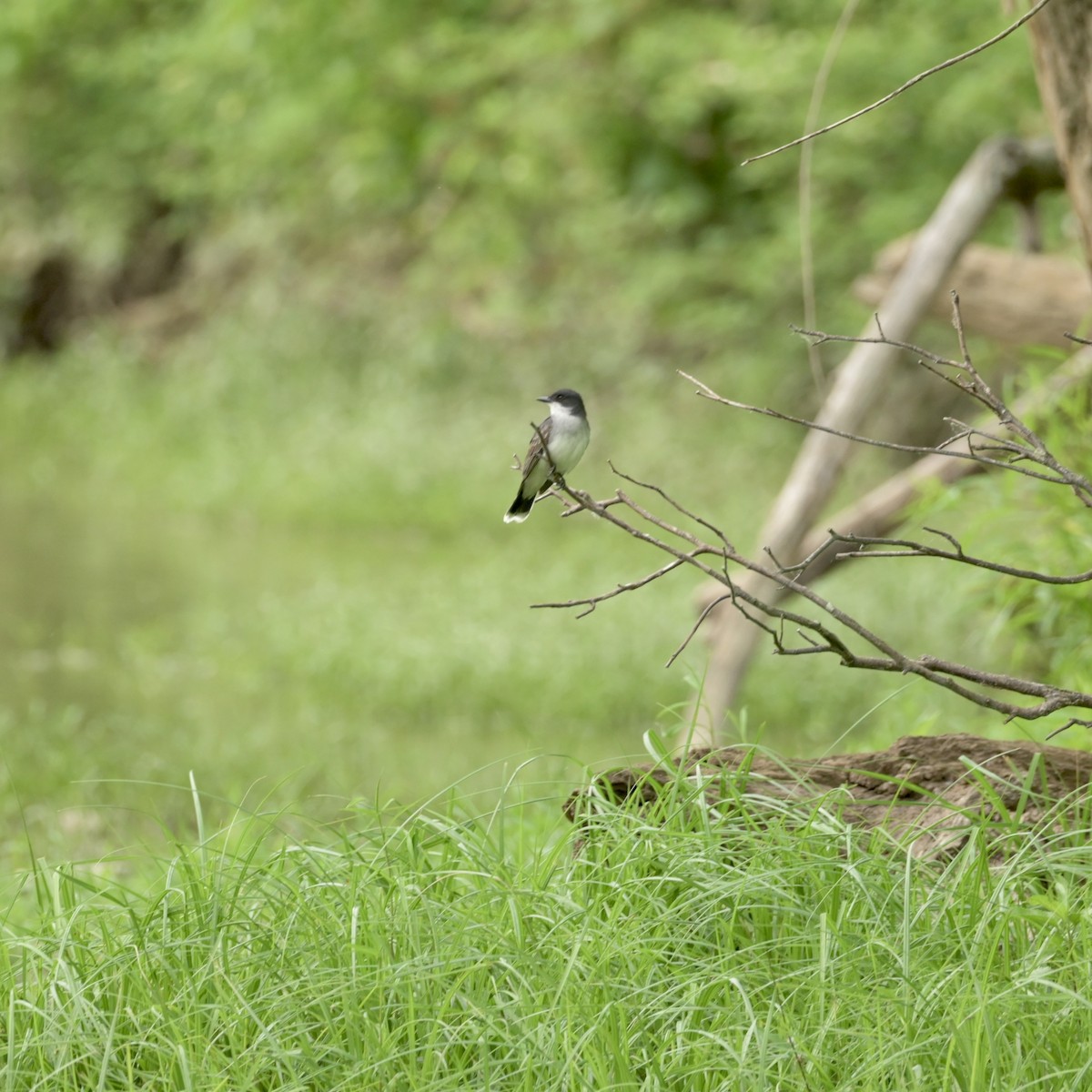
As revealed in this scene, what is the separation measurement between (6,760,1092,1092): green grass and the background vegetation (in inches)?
84.8

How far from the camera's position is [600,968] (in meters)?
2.19

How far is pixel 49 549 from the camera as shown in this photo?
10508 millimetres

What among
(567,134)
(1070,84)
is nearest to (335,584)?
(567,134)

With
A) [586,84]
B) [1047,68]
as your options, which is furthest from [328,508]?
[1047,68]

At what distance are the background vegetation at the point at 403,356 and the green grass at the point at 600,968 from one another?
2.15 m

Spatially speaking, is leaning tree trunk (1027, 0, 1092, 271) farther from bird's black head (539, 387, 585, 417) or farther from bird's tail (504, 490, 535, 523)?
bird's tail (504, 490, 535, 523)

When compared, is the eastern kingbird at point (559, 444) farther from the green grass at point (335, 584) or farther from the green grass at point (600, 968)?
the green grass at point (600, 968)

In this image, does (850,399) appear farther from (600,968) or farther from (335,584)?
(335,584)

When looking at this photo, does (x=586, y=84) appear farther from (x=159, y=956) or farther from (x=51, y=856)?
(x=159, y=956)

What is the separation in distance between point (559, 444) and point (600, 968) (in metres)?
1.20

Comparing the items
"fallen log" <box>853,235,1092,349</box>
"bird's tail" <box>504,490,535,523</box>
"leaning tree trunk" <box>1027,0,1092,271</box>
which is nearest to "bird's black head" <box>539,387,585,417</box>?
"bird's tail" <box>504,490,535,523</box>

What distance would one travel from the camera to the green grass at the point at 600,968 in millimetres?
2043

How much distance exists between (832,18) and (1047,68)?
8013mm

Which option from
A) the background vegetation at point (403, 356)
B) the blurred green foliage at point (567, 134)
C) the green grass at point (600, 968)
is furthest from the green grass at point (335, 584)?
the blurred green foliage at point (567, 134)
